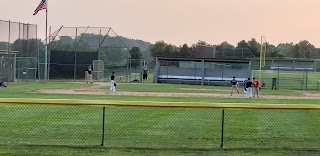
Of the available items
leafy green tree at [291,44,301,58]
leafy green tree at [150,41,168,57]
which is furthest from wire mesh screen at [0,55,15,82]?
leafy green tree at [291,44,301,58]

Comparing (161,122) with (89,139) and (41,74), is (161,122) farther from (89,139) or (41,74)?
(41,74)

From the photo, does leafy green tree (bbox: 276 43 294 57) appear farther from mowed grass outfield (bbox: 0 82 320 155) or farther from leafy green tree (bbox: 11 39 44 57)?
mowed grass outfield (bbox: 0 82 320 155)

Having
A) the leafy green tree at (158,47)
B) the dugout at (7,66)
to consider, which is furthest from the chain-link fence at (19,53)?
the leafy green tree at (158,47)

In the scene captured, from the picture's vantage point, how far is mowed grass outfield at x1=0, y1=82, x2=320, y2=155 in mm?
10320

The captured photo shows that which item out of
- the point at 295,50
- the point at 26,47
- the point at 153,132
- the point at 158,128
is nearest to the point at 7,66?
Result: the point at 26,47

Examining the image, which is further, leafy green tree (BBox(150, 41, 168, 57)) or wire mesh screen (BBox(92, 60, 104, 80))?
leafy green tree (BBox(150, 41, 168, 57))

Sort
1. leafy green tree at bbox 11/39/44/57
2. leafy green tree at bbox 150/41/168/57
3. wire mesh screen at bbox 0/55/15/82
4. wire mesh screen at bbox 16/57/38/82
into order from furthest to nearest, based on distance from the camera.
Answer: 1. leafy green tree at bbox 150/41/168/57
2. leafy green tree at bbox 11/39/44/57
3. wire mesh screen at bbox 16/57/38/82
4. wire mesh screen at bbox 0/55/15/82

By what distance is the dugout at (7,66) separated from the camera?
134 ft

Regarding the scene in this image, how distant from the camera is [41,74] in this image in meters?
50.6

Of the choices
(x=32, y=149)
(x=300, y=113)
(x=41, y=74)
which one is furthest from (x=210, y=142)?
(x=41, y=74)

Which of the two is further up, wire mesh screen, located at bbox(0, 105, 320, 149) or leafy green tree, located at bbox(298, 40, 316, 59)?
leafy green tree, located at bbox(298, 40, 316, 59)

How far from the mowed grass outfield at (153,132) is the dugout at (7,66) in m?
23.7

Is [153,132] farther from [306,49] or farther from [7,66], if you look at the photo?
[306,49]

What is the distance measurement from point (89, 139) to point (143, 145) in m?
1.47
